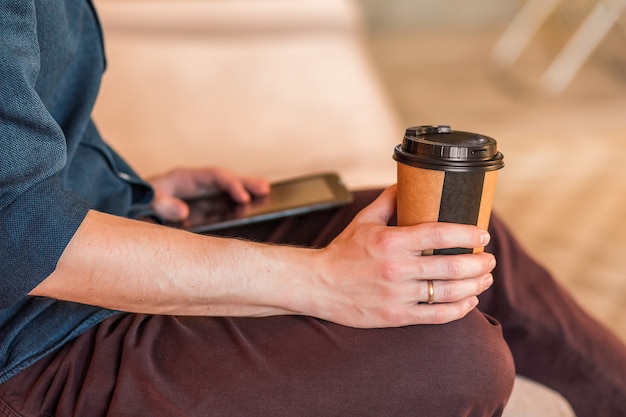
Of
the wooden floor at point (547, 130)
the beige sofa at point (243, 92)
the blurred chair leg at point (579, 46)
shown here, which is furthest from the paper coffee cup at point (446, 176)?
the blurred chair leg at point (579, 46)

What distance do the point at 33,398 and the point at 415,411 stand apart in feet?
1.35

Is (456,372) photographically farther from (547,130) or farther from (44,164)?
(547,130)

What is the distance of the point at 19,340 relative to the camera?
2.82 ft

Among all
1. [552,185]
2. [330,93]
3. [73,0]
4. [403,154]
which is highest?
[73,0]

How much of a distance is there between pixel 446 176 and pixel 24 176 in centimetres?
41

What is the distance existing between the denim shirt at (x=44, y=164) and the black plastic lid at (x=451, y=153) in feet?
1.12

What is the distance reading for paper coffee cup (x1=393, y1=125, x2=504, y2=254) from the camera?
0.75m

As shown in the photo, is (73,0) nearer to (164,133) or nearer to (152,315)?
(152,315)

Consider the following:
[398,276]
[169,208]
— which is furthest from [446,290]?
[169,208]

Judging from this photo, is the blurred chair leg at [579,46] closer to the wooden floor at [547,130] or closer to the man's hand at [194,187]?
the wooden floor at [547,130]

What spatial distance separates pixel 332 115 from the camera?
80.9 inches

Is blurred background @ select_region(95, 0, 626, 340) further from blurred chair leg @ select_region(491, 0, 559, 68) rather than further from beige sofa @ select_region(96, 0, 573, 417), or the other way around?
blurred chair leg @ select_region(491, 0, 559, 68)

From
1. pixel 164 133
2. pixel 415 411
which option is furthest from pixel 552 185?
pixel 415 411

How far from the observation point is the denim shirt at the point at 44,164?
0.73m
